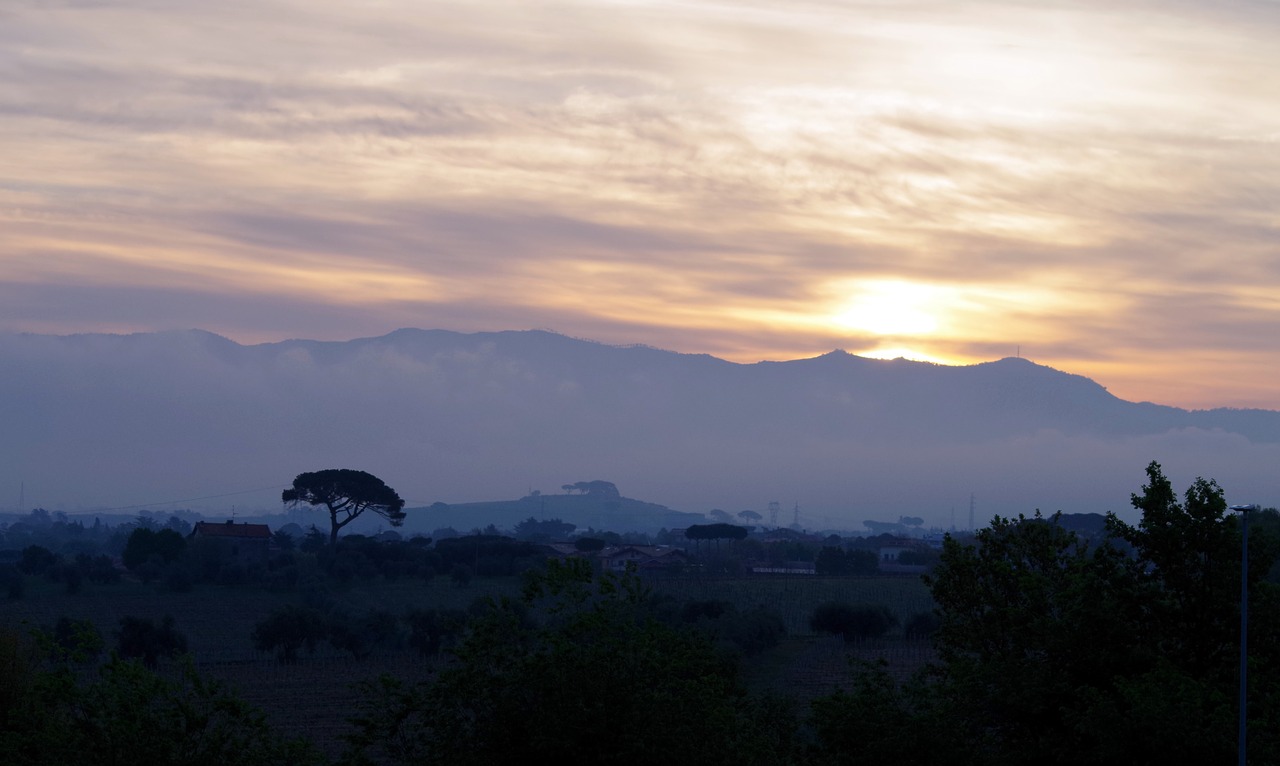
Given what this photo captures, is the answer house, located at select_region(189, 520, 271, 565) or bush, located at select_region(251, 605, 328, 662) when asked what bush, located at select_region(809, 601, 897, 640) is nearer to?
bush, located at select_region(251, 605, 328, 662)

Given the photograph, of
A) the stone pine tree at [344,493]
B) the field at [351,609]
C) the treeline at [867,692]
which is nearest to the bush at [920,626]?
the field at [351,609]

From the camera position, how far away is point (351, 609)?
71.5 meters

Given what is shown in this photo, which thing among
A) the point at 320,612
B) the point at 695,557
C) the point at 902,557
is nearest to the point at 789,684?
the point at 320,612

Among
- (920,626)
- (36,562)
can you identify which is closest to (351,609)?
(920,626)

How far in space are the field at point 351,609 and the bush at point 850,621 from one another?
0.81m

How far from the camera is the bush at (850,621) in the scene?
68.3 metres

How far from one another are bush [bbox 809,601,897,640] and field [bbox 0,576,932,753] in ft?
2.65

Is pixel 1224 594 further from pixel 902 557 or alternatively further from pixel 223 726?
pixel 902 557

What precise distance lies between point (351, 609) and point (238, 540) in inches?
1723

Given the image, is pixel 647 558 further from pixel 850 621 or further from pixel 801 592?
pixel 850 621

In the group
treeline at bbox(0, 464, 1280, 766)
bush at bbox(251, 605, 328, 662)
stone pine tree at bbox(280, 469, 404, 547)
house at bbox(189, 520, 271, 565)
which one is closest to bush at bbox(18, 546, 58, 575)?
house at bbox(189, 520, 271, 565)

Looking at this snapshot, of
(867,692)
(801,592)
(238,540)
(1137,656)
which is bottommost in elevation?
(801,592)

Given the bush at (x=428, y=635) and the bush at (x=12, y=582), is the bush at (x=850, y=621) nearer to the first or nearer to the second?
the bush at (x=428, y=635)

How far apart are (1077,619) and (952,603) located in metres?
3.66
